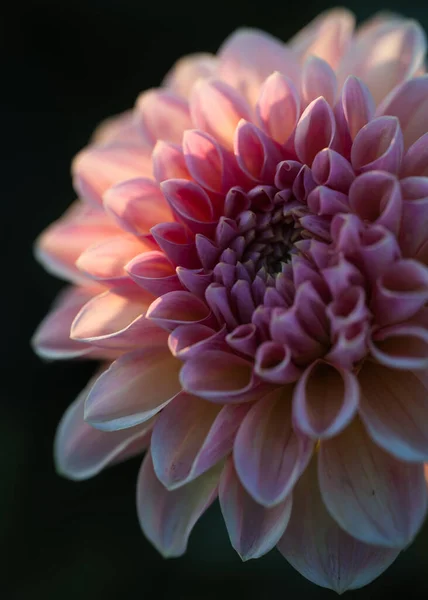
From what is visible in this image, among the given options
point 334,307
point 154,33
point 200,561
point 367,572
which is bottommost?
point 200,561

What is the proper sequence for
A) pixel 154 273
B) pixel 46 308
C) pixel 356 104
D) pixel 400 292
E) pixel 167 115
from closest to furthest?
pixel 400 292, pixel 356 104, pixel 154 273, pixel 167 115, pixel 46 308

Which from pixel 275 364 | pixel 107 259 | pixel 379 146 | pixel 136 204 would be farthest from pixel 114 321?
pixel 379 146

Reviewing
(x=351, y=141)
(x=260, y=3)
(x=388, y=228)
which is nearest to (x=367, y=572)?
(x=388, y=228)

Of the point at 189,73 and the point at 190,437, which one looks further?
the point at 189,73

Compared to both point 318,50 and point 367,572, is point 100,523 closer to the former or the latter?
point 367,572

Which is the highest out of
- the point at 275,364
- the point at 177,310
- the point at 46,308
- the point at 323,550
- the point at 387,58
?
the point at 387,58

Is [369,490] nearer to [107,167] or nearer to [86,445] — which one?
[86,445]
